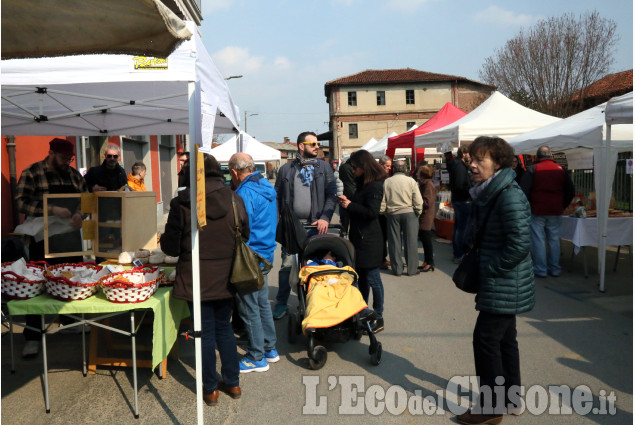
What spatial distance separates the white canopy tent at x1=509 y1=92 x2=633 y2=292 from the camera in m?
6.66

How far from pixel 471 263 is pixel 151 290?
2.29 m

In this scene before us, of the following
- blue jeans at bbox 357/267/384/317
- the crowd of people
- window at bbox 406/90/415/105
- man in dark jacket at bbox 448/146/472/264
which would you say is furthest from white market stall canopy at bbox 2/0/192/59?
window at bbox 406/90/415/105

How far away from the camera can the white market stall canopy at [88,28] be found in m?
2.27

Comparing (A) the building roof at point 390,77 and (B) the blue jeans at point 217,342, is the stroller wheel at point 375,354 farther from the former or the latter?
(A) the building roof at point 390,77

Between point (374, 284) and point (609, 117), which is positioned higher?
point (609, 117)

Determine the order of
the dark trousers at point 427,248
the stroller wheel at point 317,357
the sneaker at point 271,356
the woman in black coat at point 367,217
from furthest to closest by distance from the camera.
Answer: the dark trousers at point 427,248, the woman in black coat at point 367,217, the sneaker at point 271,356, the stroller wheel at point 317,357

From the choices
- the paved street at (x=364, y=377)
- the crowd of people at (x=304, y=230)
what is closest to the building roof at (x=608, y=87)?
the paved street at (x=364, y=377)

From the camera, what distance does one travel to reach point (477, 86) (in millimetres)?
59031

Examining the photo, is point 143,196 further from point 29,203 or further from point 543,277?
point 543,277

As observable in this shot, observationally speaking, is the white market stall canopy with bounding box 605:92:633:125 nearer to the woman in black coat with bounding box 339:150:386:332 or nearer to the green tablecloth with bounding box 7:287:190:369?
the woman in black coat with bounding box 339:150:386:332

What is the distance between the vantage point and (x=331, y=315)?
434cm

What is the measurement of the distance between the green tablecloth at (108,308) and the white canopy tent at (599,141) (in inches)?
201

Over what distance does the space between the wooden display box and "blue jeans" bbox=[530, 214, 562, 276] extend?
584 cm

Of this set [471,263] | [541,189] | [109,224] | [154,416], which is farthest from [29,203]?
[541,189]
